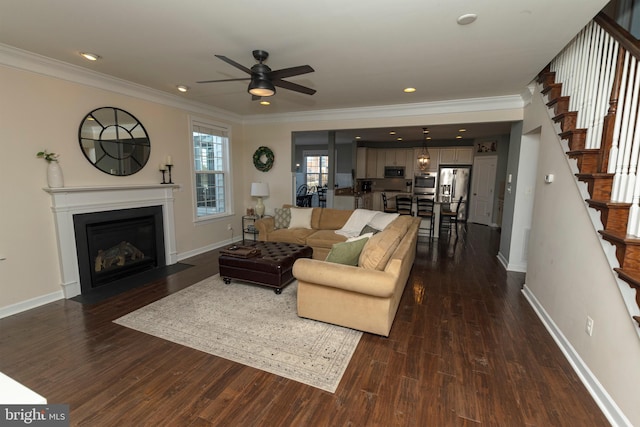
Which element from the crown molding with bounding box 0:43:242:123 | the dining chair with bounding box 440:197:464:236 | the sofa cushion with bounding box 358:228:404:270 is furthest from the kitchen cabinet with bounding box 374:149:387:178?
the sofa cushion with bounding box 358:228:404:270

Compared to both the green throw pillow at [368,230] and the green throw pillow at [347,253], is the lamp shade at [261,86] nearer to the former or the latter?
the green throw pillow at [347,253]

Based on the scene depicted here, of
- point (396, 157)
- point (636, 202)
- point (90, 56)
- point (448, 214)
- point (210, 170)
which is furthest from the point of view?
point (396, 157)

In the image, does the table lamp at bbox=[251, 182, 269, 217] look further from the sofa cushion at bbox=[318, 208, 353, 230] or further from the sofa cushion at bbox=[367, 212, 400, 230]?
the sofa cushion at bbox=[367, 212, 400, 230]

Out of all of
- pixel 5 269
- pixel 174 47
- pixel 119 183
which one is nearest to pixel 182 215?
pixel 119 183

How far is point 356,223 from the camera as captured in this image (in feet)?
16.9

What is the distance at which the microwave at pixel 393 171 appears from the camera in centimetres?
977

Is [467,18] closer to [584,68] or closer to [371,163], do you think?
[584,68]

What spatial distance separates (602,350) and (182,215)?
17.7 ft

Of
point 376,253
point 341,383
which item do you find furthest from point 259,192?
point 341,383

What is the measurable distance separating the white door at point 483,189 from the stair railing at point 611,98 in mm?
6088

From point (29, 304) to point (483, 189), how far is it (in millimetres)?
9873

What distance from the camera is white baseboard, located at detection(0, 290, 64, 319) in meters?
3.07

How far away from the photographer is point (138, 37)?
2701 mm

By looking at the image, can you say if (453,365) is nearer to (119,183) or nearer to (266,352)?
(266,352)
